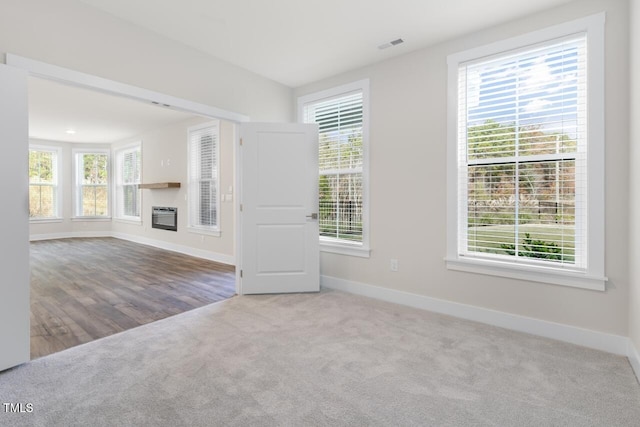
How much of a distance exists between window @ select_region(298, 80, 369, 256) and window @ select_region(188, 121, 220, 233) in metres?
2.50

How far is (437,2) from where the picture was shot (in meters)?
2.60

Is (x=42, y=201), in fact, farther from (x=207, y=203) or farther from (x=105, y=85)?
(x=105, y=85)

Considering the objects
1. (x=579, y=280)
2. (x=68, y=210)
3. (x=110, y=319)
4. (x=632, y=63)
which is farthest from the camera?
(x=68, y=210)

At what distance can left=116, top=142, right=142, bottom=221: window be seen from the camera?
8.48m

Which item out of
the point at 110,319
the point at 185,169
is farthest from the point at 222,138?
the point at 110,319

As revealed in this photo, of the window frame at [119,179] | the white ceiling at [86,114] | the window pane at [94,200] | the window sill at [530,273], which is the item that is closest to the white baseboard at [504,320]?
the window sill at [530,273]

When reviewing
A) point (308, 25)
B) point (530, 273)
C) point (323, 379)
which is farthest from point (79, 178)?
point (530, 273)

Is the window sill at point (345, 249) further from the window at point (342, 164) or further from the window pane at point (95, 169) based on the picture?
the window pane at point (95, 169)

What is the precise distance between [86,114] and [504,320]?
7.55 metres

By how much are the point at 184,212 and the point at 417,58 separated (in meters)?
5.38

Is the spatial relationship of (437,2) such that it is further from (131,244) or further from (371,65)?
(131,244)

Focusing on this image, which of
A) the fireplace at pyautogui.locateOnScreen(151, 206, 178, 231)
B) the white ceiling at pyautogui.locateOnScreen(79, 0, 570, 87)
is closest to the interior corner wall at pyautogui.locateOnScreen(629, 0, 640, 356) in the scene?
the white ceiling at pyautogui.locateOnScreen(79, 0, 570, 87)

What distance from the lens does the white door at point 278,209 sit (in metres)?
3.88

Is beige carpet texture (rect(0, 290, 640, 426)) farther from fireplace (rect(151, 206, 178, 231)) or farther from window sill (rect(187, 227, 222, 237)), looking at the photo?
fireplace (rect(151, 206, 178, 231))
